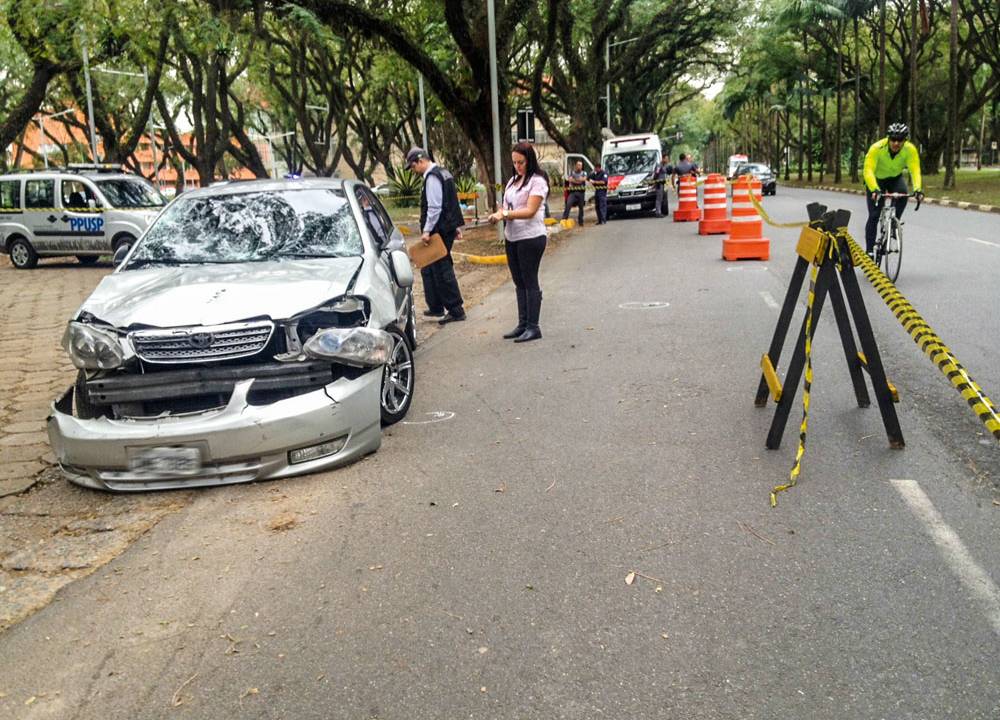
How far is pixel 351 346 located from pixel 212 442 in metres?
0.97

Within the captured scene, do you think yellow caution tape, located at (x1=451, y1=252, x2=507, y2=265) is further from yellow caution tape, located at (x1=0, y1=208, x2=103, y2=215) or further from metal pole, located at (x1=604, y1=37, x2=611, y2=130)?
metal pole, located at (x1=604, y1=37, x2=611, y2=130)

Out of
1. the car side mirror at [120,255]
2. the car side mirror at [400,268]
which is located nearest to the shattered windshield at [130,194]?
the car side mirror at [120,255]

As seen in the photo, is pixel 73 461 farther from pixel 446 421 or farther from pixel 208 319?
pixel 446 421

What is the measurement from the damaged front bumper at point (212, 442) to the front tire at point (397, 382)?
90cm

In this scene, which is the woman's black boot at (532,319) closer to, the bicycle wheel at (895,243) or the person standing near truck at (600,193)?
the bicycle wheel at (895,243)

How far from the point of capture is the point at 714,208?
20.4 metres

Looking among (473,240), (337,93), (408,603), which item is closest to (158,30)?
(473,240)

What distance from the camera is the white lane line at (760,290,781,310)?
10389mm

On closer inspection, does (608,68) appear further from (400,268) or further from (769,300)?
(400,268)

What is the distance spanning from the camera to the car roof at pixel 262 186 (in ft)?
24.4

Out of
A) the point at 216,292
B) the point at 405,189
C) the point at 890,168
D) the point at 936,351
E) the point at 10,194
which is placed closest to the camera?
the point at 936,351

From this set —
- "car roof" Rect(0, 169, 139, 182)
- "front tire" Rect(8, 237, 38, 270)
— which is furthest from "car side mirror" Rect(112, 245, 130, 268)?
"front tire" Rect(8, 237, 38, 270)

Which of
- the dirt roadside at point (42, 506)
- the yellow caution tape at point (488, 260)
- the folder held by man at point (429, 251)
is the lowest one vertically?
the dirt roadside at point (42, 506)

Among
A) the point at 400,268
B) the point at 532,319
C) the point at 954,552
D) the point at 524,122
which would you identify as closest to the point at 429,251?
the point at 532,319
